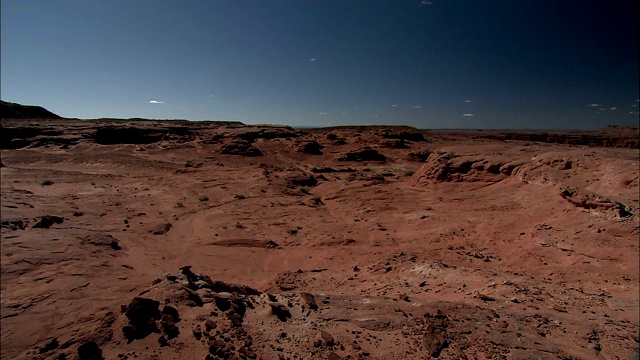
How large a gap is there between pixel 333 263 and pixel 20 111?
56.9 meters

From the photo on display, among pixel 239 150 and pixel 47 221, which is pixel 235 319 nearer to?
pixel 47 221

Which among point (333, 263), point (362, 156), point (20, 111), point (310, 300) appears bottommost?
point (333, 263)

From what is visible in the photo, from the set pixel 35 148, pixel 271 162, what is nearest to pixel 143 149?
pixel 35 148

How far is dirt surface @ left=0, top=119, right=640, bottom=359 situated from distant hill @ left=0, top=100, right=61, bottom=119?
35.6 meters

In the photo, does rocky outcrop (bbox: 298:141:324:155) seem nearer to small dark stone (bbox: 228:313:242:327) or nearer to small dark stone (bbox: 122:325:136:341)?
small dark stone (bbox: 228:313:242:327)

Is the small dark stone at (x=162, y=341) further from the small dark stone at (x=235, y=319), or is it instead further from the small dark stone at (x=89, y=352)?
the small dark stone at (x=235, y=319)

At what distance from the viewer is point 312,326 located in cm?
375

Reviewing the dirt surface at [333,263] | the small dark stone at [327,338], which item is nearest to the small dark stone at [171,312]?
the dirt surface at [333,263]

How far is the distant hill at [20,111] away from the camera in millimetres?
41406

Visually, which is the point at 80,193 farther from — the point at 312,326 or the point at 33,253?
the point at 312,326

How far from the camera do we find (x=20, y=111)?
146 ft

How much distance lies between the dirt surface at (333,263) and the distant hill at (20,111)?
35.6 metres

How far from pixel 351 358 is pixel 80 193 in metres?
13.9

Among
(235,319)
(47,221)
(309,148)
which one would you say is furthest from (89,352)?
(309,148)
